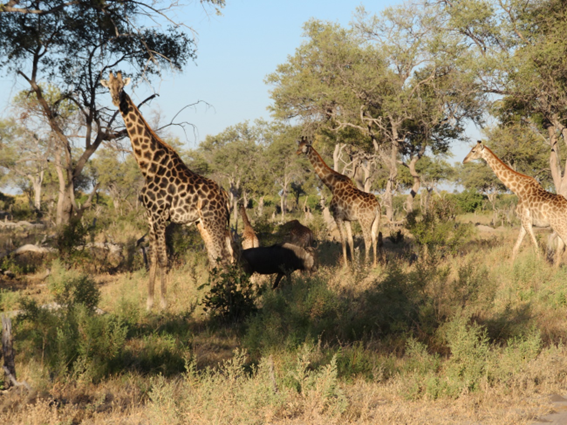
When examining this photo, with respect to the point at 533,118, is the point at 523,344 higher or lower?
lower

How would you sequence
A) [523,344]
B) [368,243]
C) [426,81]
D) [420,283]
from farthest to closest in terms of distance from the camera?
[426,81], [368,243], [420,283], [523,344]

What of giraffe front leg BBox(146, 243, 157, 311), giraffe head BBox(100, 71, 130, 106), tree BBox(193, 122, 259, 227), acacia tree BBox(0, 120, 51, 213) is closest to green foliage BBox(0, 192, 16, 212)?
acacia tree BBox(0, 120, 51, 213)

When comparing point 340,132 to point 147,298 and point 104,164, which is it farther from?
point 104,164

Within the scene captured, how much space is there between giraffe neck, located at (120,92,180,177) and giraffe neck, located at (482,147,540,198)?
8.42 m

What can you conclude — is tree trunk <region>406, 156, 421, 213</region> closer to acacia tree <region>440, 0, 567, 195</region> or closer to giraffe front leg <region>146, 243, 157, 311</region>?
acacia tree <region>440, 0, 567, 195</region>

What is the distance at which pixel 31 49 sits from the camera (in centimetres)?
1259

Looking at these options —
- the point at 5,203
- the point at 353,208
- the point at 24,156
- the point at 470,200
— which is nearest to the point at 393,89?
the point at 353,208

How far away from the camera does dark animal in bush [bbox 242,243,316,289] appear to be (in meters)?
9.50

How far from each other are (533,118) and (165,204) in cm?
1385

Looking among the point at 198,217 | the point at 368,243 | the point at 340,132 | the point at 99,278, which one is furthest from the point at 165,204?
the point at 340,132

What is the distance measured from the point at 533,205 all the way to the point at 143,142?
9033 millimetres

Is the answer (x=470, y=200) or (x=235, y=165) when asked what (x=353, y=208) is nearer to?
(x=235, y=165)

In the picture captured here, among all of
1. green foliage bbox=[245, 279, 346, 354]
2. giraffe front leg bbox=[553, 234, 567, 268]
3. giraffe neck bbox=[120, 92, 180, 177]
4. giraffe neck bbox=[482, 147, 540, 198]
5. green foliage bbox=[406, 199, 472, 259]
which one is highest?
giraffe neck bbox=[120, 92, 180, 177]

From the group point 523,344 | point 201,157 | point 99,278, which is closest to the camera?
point 523,344
